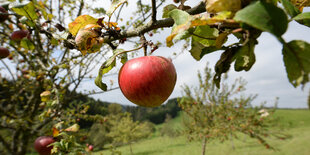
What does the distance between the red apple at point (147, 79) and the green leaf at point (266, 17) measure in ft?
1.66

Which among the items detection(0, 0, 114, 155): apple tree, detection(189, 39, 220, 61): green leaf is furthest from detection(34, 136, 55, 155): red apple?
detection(189, 39, 220, 61): green leaf

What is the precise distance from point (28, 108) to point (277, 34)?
15.2 feet

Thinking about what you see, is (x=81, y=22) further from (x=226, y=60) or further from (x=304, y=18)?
(x=304, y=18)

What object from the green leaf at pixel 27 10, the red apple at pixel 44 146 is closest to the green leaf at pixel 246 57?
the green leaf at pixel 27 10

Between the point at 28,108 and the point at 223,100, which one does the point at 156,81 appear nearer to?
the point at 28,108

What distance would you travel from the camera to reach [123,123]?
59.3ft

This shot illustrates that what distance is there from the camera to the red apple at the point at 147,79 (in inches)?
31.1

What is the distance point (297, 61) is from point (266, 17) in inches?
5.2

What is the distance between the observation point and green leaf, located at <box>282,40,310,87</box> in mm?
350

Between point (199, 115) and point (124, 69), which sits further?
point (199, 115)

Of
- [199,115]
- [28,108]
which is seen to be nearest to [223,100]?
[199,115]

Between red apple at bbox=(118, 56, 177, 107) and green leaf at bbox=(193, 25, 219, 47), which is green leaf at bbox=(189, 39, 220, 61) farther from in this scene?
red apple at bbox=(118, 56, 177, 107)

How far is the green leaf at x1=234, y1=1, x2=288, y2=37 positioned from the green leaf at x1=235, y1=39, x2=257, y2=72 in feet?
0.30

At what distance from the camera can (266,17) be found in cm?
32
